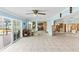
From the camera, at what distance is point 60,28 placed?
2814 centimetres

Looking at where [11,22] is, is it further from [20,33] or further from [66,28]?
[66,28]

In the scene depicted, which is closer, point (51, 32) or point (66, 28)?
point (51, 32)

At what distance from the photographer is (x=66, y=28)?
2684 cm
